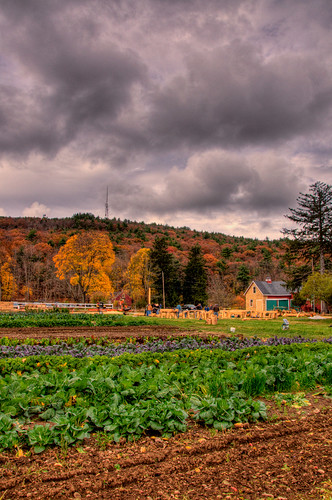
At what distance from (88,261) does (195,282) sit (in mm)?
20980

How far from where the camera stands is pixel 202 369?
19.8ft

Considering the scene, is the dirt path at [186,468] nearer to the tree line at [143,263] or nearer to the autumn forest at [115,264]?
the tree line at [143,263]

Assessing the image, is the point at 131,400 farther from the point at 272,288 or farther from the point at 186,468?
the point at 272,288

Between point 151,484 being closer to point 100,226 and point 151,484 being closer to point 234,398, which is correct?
point 234,398

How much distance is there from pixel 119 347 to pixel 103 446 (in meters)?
6.34

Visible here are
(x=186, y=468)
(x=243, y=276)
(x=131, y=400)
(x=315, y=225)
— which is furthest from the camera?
(x=243, y=276)

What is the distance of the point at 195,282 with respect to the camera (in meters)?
53.3

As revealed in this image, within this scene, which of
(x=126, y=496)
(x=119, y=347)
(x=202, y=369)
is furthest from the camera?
(x=119, y=347)

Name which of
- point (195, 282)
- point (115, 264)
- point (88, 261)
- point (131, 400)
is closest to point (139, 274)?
point (88, 261)

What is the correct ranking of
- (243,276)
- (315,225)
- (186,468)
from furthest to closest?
1. (243,276)
2. (315,225)
3. (186,468)

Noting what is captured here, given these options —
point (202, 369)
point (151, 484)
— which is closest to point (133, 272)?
point (202, 369)

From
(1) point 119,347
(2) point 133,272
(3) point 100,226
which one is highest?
(3) point 100,226

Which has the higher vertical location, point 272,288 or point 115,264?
→ point 115,264

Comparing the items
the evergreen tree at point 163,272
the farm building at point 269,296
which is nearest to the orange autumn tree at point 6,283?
the evergreen tree at point 163,272
